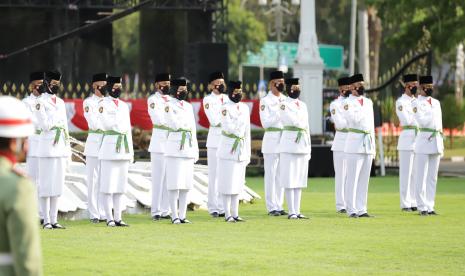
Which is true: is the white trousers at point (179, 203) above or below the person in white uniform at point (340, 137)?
below

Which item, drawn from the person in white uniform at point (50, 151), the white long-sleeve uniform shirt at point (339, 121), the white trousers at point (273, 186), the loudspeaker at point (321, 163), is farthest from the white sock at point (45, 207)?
the loudspeaker at point (321, 163)

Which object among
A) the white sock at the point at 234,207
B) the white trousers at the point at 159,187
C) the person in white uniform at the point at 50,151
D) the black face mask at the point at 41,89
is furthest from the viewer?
the white trousers at the point at 159,187

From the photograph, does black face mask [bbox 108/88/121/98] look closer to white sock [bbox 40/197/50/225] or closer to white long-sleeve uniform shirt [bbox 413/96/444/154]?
white sock [bbox 40/197/50/225]

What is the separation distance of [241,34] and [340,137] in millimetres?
57866

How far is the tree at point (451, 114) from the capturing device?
49909 mm

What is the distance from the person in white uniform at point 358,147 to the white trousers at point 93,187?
140 inches

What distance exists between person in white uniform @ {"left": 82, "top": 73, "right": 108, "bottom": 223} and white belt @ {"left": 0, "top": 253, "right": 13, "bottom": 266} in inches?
503

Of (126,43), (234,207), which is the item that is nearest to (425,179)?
(234,207)

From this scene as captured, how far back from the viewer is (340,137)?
22328mm

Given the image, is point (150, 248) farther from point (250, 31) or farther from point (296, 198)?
point (250, 31)

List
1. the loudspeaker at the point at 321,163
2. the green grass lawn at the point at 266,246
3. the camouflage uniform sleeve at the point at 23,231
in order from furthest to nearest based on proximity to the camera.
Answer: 1. the loudspeaker at the point at 321,163
2. the green grass lawn at the point at 266,246
3. the camouflage uniform sleeve at the point at 23,231

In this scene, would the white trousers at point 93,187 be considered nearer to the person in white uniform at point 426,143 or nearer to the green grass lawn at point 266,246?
the green grass lawn at point 266,246

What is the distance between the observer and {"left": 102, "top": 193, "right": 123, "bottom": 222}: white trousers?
19.8m

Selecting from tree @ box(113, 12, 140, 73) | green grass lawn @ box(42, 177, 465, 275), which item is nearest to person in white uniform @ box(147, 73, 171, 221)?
green grass lawn @ box(42, 177, 465, 275)
